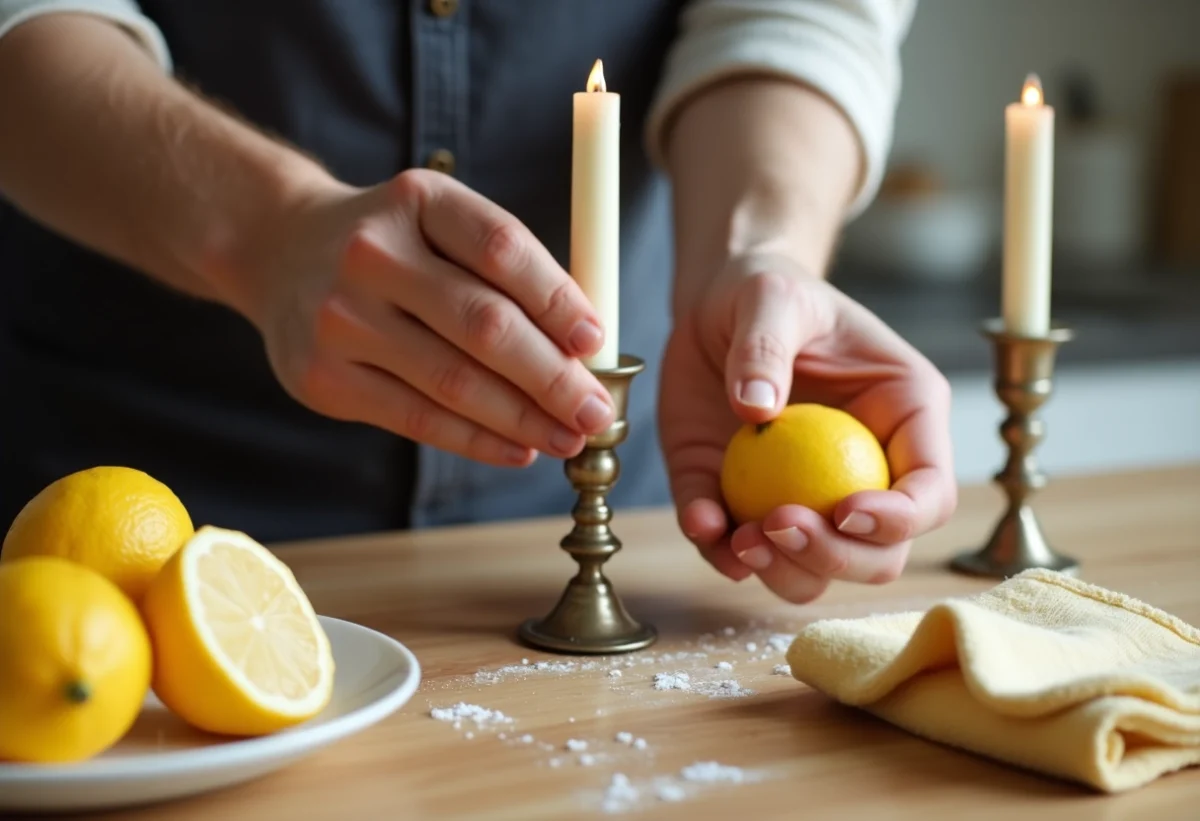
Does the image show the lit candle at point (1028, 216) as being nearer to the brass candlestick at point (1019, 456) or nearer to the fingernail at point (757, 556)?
the brass candlestick at point (1019, 456)

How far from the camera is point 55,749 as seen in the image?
0.69 metres

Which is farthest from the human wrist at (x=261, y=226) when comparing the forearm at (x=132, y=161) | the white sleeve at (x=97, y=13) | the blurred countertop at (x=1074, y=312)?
the blurred countertop at (x=1074, y=312)

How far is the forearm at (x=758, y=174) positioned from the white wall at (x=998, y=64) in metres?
2.16

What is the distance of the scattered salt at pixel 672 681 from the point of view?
3.08ft

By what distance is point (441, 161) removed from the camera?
155 centimetres

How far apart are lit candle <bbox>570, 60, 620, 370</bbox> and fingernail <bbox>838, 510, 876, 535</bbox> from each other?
20 centimetres

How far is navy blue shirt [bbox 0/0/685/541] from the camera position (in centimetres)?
152

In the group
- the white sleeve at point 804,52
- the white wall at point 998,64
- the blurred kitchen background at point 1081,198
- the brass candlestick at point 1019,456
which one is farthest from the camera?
the white wall at point 998,64

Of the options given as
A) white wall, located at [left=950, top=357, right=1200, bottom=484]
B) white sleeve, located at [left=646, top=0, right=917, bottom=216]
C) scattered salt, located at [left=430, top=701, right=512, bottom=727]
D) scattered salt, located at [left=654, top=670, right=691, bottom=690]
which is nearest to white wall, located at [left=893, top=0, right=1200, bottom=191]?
white wall, located at [left=950, top=357, right=1200, bottom=484]

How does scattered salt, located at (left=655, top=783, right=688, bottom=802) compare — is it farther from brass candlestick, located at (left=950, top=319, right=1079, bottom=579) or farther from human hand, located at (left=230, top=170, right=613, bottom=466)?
brass candlestick, located at (left=950, top=319, right=1079, bottom=579)

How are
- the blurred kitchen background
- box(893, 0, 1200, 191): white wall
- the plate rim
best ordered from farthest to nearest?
box(893, 0, 1200, 191): white wall, the blurred kitchen background, the plate rim

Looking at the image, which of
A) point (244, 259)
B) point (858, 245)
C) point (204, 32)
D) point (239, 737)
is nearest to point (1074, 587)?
point (239, 737)

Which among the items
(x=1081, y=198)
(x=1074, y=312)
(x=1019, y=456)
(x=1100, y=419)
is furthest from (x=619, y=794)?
(x=1081, y=198)

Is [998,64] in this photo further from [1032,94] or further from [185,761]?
[185,761]
